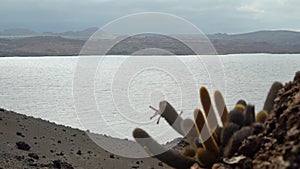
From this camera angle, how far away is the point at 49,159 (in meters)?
18.6

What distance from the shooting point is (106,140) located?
25250mm

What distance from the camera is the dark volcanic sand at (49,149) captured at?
56.6ft

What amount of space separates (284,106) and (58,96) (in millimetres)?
54950

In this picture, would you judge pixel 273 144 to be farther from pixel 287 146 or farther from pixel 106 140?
pixel 106 140

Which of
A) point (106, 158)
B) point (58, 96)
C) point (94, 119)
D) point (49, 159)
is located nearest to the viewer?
point (49, 159)

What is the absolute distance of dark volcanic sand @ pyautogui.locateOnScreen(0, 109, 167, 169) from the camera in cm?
1725

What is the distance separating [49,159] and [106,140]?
272 inches

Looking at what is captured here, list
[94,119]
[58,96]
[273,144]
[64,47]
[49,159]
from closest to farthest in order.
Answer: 1. [273,144]
2. [49,159]
3. [94,119]
4. [58,96]
5. [64,47]

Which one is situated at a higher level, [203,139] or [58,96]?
[203,139]

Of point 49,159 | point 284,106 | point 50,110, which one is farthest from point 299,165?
point 50,110

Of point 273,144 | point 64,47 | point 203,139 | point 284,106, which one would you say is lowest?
point 64,47

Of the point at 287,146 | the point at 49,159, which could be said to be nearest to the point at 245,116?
the point at 287,146

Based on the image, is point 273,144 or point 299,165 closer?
point 299,165

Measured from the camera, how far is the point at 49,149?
2125 cm
